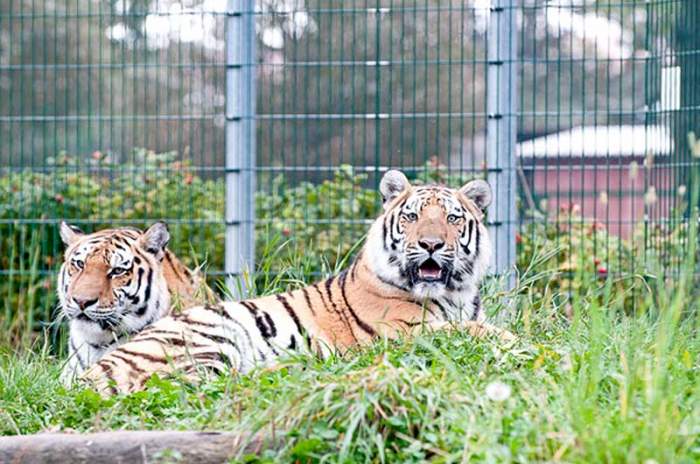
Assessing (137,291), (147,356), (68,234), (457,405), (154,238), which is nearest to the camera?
(457,405)

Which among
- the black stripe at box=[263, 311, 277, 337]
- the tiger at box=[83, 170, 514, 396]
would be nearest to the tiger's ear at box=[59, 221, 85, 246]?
the tiger at box=[83, 170, 514, 396]

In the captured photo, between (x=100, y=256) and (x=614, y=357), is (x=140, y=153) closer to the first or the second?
(x=100, y=256)

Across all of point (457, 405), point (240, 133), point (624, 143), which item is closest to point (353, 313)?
point (457, 405)

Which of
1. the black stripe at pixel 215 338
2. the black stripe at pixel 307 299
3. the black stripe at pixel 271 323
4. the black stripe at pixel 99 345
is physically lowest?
the black stripe at pixel 99 345

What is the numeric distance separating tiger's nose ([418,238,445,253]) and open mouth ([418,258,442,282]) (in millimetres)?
52

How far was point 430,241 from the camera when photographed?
5754mm

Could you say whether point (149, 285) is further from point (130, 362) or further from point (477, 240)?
point (477, 240)

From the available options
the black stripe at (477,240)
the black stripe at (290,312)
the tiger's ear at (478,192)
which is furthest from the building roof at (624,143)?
the black stripe at (290,312)

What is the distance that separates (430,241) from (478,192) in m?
0.50

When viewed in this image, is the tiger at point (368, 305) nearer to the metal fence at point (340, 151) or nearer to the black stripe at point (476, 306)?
the black stripe at point (476, 306)

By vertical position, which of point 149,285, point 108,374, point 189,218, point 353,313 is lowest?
point 108,374

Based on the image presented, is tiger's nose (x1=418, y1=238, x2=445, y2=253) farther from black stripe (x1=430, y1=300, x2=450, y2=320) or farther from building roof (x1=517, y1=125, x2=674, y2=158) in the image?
building roof (x1=517, y1=125, x2=674, y2=158)

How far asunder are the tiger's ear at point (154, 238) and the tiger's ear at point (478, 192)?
5.03ft

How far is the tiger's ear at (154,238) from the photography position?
6328 millimetres
